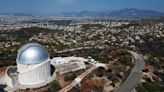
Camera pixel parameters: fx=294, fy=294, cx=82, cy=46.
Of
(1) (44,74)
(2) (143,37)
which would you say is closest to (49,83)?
(1) (44,74)

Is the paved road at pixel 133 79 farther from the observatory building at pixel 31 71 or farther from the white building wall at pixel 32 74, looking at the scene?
the white building wall at pixel 32 74

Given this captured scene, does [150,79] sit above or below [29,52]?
below

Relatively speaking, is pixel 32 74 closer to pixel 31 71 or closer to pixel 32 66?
pixel 31 71

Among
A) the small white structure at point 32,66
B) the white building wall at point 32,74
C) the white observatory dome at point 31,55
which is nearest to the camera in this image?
the white building wall at point 32,74

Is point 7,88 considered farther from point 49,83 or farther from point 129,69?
point 129,69

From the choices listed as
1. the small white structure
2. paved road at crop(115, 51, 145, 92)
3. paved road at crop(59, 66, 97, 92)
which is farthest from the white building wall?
paved road at crop(115, 51, 145, 92)

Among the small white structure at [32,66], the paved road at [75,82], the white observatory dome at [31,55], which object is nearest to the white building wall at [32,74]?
the small white structure at [32,66]

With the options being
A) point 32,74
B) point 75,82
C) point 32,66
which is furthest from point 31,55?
point 75,82
